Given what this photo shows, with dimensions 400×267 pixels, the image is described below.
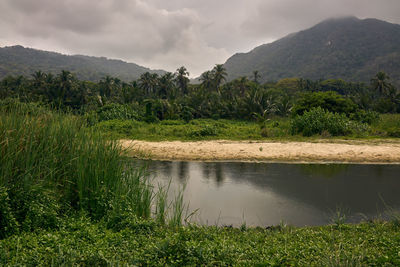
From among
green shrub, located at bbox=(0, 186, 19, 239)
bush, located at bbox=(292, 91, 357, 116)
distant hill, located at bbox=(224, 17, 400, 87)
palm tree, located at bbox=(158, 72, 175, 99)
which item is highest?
distant hill, located at bbox=(224, 17, 400, 87)

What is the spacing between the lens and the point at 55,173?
5770 millimetres

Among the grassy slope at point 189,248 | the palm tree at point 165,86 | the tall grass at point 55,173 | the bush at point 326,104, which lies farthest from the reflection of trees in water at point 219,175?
the palm tree at point 165,86

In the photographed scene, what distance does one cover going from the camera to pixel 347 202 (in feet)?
28.1

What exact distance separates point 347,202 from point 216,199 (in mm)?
3576

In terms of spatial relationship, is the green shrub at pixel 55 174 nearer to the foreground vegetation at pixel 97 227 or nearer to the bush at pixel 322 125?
the foreground vegetation at pixel 97 227

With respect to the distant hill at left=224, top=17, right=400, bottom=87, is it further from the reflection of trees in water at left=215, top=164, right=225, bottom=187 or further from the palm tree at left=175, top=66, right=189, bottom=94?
the reflection of trees in water at left=215, top=164, right=225, bottom=187

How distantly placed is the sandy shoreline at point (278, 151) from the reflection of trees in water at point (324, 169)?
79cm

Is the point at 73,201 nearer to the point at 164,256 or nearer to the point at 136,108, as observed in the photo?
the point at 164,256

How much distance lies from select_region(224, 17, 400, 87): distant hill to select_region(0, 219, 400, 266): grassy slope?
129 m

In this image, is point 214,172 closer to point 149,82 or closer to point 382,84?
point 149,82

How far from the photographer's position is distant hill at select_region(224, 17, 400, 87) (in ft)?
456

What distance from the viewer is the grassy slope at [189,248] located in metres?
3.88

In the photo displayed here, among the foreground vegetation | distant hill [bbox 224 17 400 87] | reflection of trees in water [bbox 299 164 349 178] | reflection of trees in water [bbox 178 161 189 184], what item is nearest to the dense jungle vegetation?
the foreground vegetation

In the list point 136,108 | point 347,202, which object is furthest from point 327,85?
point 347,202
